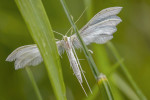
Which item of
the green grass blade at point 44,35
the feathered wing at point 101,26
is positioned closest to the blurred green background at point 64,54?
the feathered wing at point 101,26

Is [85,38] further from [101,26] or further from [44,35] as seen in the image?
[44,35]

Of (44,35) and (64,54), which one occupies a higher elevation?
(44,35)

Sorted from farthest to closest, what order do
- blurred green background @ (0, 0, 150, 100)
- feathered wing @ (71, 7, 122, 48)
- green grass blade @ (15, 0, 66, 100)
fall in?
blurred green background @ (0, 0, 150, 100), feathered wing @ (71, 7, 122, 48), green grass blade @ (15, 0, 66, 100)

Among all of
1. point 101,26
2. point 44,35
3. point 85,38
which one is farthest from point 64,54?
point 44,35

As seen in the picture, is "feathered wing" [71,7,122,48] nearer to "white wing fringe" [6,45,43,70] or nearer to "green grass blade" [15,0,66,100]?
"white wing fringe" [6,45,43,70]

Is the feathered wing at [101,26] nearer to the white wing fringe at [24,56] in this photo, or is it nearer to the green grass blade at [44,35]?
the white wing fringe at [24,56]

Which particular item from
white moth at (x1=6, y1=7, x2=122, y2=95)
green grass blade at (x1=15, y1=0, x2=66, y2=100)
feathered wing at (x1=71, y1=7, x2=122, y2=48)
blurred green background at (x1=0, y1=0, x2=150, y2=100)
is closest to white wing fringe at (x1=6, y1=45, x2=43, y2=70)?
white moth at (x1=6, y1=7, x2=122, y2=95)

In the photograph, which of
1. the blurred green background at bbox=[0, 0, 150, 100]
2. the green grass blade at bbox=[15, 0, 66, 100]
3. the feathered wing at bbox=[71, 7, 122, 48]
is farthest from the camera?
the blurred green background at bbox=[0, 0, 150, 100]
